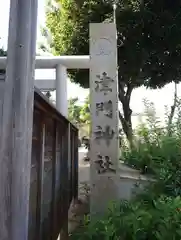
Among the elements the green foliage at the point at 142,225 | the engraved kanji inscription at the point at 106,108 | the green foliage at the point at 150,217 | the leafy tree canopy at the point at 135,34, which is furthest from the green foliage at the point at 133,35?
the green foliage at the point at 142,225

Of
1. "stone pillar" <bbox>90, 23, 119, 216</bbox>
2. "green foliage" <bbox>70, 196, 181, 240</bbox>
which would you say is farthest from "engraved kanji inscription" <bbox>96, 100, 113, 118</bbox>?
"green foliage" <bbox>70, 196, 181, 240</bbox>

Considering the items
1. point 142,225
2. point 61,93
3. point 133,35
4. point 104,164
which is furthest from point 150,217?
point 133,35

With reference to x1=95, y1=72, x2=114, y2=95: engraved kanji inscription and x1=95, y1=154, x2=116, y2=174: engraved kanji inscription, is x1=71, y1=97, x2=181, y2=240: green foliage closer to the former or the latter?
x1=95, y1=154, x2=116, y2=174: engraved kanji inscription

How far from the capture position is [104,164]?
346 cm

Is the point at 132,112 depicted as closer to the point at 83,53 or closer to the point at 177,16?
the point at 83,53

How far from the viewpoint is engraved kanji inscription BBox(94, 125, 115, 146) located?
3.49 meters

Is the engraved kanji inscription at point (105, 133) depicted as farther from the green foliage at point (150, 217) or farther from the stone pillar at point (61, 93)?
the stone pillar at point (61, 93)

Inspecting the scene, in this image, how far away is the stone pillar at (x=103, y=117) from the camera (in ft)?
11.2

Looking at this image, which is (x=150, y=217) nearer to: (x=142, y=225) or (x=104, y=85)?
(x=142, y=225)

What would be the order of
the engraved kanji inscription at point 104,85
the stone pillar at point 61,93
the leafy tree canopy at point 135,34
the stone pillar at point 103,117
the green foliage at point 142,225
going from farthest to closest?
the leafy tree canopy at point 135,34, the stone pillar at point 61,93, the engraved kanji inscription at point 104,85, the stone pillar at point 103,117, the green foliage at point 142,225

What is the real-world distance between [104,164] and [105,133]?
1.16 feet

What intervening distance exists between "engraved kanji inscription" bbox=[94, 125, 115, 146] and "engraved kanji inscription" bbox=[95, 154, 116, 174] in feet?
0.60

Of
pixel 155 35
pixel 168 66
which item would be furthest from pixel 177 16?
pixel 168 66

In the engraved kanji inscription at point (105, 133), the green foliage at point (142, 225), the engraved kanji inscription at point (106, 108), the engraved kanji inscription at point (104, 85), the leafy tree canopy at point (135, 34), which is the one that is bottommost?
the green foliage at point (142, 225)
